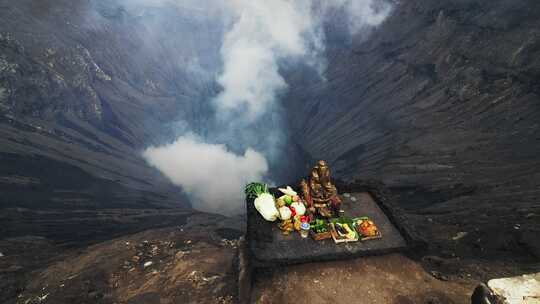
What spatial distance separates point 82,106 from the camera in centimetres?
4603

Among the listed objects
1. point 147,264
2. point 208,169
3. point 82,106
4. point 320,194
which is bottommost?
point 320,194

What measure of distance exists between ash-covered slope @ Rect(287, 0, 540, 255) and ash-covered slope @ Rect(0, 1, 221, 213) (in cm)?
2438

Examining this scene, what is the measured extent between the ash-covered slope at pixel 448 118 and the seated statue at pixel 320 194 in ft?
20.1

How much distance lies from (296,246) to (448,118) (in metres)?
28.7

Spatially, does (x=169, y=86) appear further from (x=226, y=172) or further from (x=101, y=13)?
(x=226, y=172)

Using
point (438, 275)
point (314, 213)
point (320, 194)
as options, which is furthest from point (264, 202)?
point (438, 275)

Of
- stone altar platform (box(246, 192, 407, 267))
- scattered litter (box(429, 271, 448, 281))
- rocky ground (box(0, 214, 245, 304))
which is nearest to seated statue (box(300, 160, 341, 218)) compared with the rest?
stone altar platform (box(246, 192, 407, 267))

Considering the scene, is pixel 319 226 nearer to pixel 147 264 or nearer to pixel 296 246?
pixel 296 246

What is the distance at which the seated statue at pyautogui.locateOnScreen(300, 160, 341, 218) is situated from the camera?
11.7 m

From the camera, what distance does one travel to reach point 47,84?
136ft

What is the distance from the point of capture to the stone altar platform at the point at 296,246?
10008 mm

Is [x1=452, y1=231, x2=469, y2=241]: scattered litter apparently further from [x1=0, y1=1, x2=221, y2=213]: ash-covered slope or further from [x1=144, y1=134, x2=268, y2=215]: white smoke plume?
[x1=144, y1=134, x2=268, y2=215]: white smoke plume

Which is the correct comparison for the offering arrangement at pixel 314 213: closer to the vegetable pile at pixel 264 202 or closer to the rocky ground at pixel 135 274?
the vegetable pile at pixel 264 202

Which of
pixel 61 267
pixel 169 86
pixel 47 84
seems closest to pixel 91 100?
pixel 47 84
